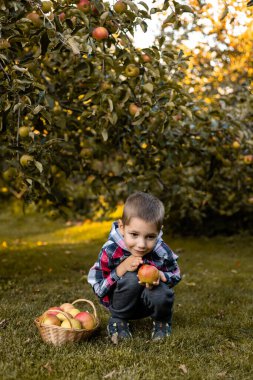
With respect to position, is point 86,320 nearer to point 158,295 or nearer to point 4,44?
point 158,295

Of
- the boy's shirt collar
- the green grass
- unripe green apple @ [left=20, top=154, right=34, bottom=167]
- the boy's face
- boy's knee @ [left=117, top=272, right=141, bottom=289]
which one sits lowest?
the green grass

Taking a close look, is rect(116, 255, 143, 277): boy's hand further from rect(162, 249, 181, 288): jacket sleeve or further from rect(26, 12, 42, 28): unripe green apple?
rect(26, 12, 42, 28): unripe green apple

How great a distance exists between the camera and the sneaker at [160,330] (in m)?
3.61

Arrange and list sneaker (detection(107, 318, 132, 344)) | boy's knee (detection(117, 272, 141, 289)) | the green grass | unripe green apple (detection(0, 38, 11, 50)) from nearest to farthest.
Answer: the green grass → boy's knee (detection(117, 272, 141, 289)) → sneaker (detection(107, 318, 132, 344)) → unripe green apple (detection(0, 38, 11, 50))

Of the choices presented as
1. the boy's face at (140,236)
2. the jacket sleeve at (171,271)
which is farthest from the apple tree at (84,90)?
the jacket sleeve at (171,271)

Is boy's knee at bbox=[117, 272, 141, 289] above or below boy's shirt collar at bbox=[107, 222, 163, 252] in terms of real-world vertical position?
below

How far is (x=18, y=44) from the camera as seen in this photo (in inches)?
162

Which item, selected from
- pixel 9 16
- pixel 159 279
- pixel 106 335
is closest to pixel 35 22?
pixel 9 16

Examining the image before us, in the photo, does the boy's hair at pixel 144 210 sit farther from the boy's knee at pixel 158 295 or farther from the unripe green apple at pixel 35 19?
the unripe green apple at pixel 35 19

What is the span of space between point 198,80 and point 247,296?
363 centimetres

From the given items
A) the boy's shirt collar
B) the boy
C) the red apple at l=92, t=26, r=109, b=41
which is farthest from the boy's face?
the red apple at l=92, t=26, r=109, b=41

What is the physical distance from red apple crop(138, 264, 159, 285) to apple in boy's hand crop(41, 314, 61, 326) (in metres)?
0.59

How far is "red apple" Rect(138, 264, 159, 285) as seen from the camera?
332 cm

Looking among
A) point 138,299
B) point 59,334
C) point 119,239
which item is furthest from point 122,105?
point 59,334
